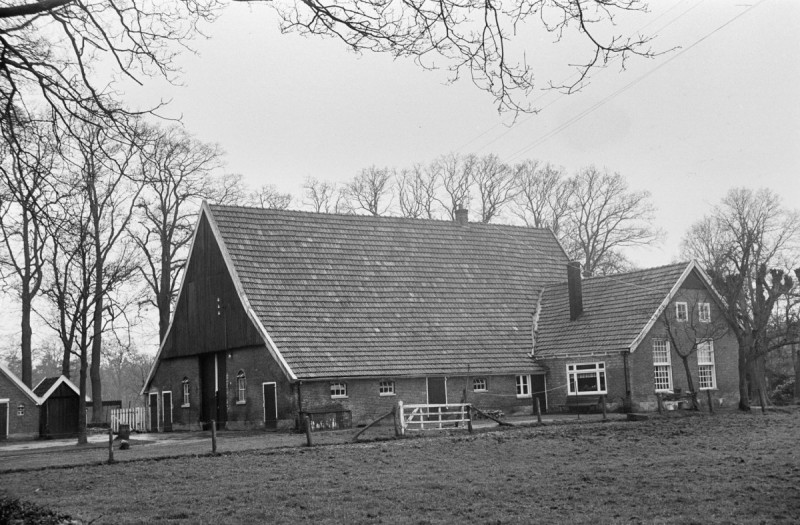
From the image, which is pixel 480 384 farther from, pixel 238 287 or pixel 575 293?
pixel 238 287

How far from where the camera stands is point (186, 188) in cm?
4850

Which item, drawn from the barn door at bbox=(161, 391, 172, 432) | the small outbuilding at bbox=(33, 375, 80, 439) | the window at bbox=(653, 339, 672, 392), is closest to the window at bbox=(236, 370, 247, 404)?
the barn door at bbox=(161, 391, 172, 432)

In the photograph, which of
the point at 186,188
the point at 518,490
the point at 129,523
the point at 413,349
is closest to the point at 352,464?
the point at 518,490

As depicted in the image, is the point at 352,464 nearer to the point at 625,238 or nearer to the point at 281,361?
the point at 281,361

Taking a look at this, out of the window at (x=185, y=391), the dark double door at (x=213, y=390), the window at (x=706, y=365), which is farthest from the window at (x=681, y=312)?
the window at (x=185, y=391)

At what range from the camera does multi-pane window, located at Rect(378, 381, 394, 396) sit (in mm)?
33594

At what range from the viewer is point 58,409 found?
44594 mm

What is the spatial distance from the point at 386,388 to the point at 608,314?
9.60 meters

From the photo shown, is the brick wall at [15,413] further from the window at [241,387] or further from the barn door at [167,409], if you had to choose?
the window at [241,387]

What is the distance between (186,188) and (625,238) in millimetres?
26951

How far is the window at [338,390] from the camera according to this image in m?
32.4

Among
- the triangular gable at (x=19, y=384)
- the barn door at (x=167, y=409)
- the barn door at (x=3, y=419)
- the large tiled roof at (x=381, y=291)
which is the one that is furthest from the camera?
the triangular gable at (x=19, y=384)

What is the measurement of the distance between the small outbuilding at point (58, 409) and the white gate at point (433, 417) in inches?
790

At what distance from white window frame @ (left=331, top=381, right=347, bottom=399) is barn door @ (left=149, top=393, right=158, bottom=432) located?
12.6 meters
